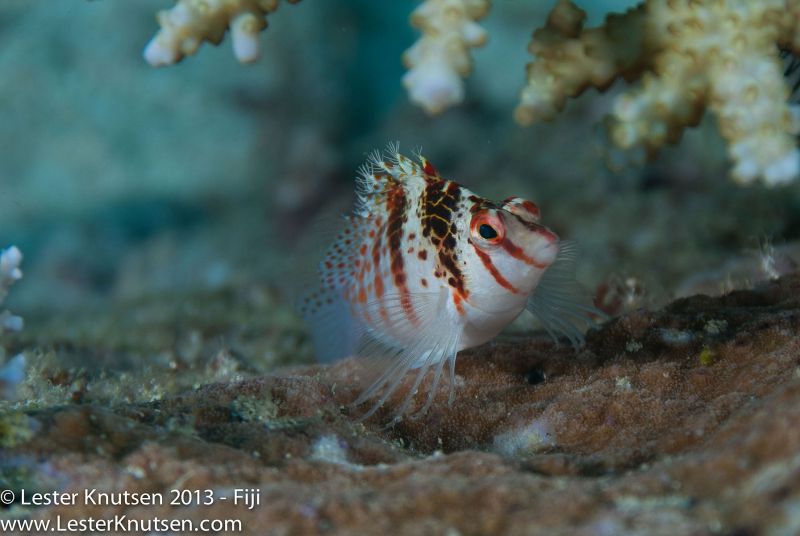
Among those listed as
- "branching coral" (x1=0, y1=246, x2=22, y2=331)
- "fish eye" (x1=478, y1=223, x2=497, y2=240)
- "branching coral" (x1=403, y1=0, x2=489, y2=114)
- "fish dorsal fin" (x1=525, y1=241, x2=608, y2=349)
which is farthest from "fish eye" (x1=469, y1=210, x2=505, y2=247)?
"branching coral" (x1=0, y1=246, x2=22, y2=331)

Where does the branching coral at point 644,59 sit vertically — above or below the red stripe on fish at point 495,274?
above

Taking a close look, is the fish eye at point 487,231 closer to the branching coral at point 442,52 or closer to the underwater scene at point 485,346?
the underwater scene at point 485,346

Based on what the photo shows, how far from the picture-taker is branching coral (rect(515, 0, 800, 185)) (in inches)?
90.8

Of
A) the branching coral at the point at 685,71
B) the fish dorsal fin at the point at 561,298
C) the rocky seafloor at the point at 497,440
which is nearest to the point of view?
the rocky seafloor at the point at 497,440

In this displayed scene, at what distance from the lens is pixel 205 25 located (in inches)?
108

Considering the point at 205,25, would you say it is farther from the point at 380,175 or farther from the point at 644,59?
the point at 644,59

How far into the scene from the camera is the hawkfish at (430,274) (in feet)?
10.9

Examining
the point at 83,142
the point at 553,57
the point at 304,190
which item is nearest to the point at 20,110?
the point at 83,142

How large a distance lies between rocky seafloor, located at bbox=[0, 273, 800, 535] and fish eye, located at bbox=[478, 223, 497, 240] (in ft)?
2.34

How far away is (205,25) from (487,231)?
1626 mm

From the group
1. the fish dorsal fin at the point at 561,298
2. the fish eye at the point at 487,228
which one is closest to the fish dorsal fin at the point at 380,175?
the fish eye at the point at 487,228

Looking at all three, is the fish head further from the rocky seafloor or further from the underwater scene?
the rocky seafloor

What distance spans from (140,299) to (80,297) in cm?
374

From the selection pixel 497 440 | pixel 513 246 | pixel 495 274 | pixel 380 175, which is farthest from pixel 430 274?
pixel 497 440
